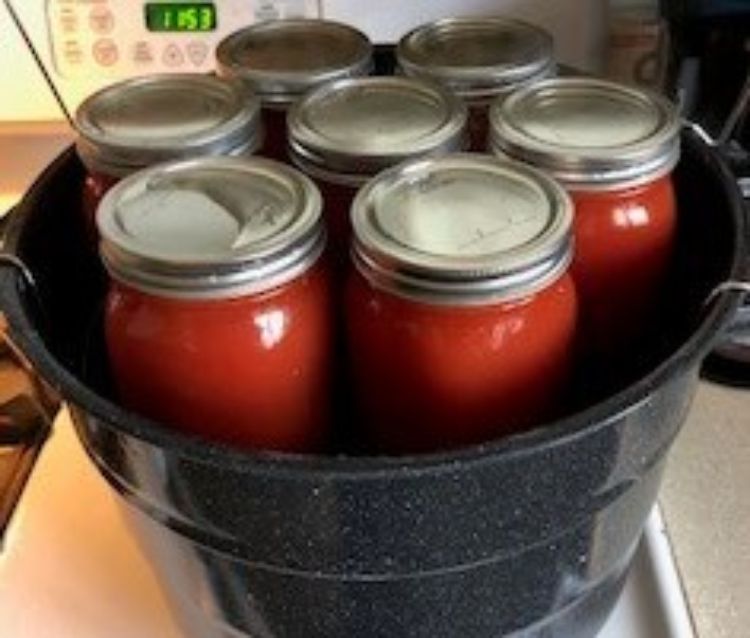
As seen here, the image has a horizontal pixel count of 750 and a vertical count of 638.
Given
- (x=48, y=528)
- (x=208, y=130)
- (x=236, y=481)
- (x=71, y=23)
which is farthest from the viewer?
(x=71, y=23)

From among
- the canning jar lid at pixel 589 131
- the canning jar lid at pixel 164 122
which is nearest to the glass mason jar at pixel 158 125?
the canning jar lid at pixel 164 122

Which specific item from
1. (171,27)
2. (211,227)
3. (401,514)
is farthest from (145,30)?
(401,514)

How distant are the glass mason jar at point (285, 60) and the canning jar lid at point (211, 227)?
3.1 inches

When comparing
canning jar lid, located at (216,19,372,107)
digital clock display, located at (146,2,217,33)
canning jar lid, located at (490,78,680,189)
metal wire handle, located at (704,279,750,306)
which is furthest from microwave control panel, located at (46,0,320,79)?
metal wire handle, located at (704,279,750,306)

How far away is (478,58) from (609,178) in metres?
0.13

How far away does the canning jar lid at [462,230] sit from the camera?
1.31 feet

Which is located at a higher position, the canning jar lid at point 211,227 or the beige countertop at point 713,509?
the canning jar lid at point 211,227

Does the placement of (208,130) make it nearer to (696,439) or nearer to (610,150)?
(610,150)

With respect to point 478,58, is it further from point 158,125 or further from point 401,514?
point 401,514

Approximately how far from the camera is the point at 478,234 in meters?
0.42

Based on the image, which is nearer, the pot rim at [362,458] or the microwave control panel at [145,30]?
the pot rim at [362,458]

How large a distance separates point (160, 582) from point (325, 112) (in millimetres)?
210

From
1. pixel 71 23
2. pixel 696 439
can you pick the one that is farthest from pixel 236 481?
pixel 71 23

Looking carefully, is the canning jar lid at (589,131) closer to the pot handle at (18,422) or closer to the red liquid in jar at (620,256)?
the red liquid in jar at (620,256)
